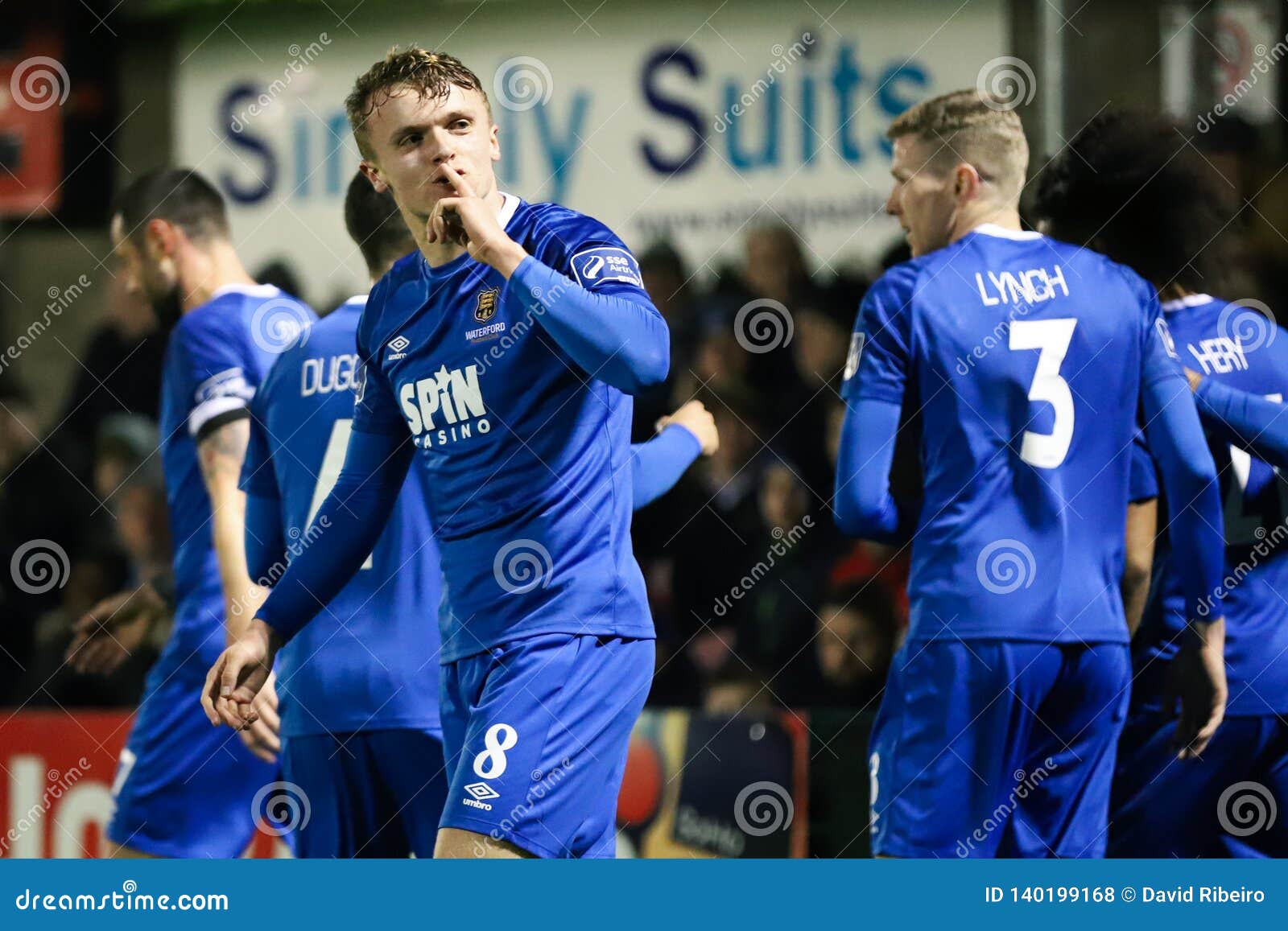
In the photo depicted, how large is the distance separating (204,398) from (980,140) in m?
2.35

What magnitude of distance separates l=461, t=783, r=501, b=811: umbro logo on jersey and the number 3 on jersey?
157 centimetres

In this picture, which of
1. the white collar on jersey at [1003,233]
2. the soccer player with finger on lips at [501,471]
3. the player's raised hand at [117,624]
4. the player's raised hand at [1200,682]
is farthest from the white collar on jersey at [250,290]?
the player's raised hand at [1200,682]

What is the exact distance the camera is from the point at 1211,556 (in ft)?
14.0

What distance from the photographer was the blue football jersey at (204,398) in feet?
16.3

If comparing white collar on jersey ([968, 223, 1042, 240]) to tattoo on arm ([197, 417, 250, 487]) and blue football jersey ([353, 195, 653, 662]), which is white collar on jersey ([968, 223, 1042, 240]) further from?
tattoo on arm ([197, 417, 250, 487])

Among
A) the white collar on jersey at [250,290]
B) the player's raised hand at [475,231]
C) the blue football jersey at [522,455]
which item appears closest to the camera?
the player's raised hand at [475,231]

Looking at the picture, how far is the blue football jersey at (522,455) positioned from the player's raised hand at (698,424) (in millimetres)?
365

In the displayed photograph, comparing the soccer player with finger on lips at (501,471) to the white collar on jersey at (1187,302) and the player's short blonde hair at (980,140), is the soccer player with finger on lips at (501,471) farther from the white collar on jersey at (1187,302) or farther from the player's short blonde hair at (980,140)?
the white collar on jersey at (1187,302)

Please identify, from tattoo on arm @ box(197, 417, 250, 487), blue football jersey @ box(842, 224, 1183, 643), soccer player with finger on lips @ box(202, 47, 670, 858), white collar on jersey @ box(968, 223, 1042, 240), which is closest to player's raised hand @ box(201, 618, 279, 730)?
soccer player with finger on lips @ box(202, 47, 670, 858)

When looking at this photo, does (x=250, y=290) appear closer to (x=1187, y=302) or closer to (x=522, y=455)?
(x=522, y=455)

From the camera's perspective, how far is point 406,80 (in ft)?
11.9

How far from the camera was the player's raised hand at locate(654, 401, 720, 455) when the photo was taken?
401cm
